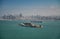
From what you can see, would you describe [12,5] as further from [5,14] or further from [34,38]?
[34,38]

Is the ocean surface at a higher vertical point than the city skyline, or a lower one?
lower

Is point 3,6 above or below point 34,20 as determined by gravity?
above

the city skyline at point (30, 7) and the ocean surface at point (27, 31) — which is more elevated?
the city skyline at point (30, 7)

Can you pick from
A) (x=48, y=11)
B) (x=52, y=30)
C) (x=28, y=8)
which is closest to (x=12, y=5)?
(x=28, y=8)

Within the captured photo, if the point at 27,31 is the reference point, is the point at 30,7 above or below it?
above
